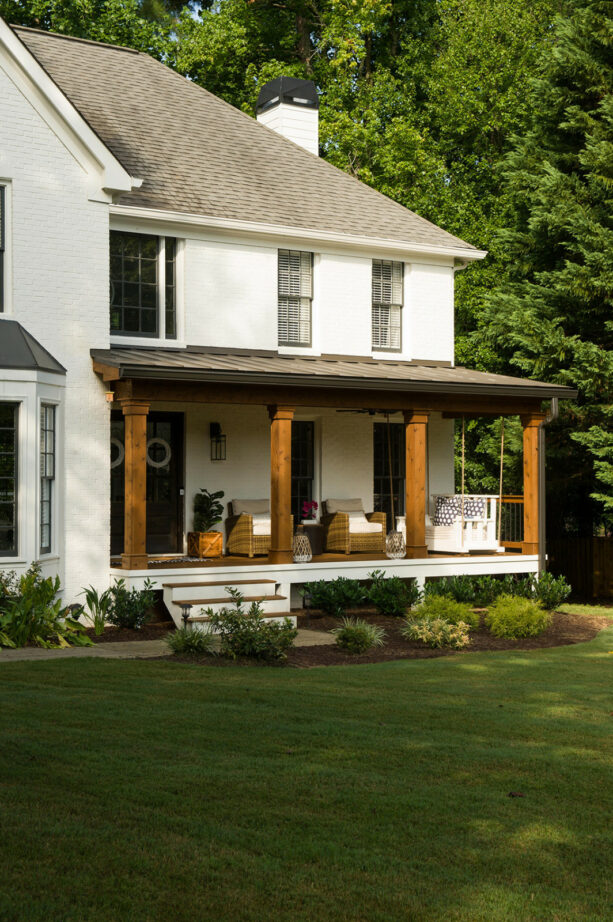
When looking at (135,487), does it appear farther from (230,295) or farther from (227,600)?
(230,295)

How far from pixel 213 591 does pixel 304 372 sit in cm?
359

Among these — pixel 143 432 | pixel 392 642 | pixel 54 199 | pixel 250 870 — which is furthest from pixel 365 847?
pixel 54 199

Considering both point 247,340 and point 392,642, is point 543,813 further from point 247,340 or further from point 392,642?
point 247,340

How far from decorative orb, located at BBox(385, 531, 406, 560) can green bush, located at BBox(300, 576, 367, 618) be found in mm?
1223

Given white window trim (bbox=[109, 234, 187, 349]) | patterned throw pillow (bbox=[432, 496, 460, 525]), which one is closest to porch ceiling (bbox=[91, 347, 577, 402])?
white window trim (bbox=[109, 234, 187, 349])

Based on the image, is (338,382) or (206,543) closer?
(338,382)

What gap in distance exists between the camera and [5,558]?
1320cm

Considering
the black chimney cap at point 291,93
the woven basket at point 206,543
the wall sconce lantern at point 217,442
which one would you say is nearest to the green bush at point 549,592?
the woven basket at point 206,543

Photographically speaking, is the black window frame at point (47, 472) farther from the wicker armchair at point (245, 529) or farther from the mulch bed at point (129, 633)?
the wicker armchair at point (245, 529)

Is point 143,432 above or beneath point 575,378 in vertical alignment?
beneath

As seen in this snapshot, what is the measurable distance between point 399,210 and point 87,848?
17.0 meters

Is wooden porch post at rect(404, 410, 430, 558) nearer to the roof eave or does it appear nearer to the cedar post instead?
the roof eave

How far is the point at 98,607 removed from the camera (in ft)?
45.3

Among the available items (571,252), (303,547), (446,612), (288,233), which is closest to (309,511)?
(303,547)
